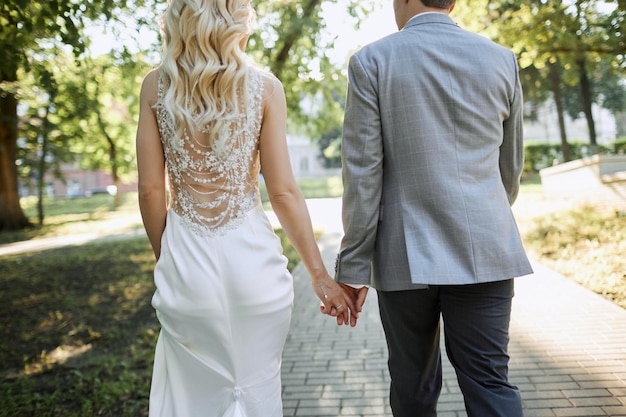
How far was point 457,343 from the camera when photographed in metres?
2.38

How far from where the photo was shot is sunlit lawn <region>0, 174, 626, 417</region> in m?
4.74

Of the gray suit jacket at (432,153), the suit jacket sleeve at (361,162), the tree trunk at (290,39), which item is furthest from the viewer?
the tree trunk at (290,39)

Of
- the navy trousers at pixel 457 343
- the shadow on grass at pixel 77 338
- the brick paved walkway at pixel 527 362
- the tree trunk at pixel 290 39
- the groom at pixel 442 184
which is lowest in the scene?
the brick paved walkway at pixel 527 362

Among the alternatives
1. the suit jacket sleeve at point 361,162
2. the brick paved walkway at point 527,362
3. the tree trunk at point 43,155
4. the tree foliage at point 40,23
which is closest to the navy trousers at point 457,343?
the suit jacket sleeve at point 361,162

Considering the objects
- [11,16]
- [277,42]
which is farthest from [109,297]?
[277,42]

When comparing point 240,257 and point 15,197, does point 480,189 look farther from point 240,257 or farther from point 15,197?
point 15,197

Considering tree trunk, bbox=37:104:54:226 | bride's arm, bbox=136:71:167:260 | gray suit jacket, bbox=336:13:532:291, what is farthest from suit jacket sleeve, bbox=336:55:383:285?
tree trunk, bbox=37:104:54:226

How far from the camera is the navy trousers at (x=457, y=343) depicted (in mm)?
2307

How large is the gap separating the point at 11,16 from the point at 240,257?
4557mm

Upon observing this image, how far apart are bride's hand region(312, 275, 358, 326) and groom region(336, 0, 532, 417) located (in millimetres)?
275

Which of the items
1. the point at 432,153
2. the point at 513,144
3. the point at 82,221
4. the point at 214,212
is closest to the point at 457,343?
the point at 432,153

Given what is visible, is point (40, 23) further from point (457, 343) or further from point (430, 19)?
point (457, 343)

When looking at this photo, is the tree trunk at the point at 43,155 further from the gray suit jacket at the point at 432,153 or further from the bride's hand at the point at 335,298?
the gray suit jacket at the point at 432,153

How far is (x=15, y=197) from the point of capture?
2095 centimetres
